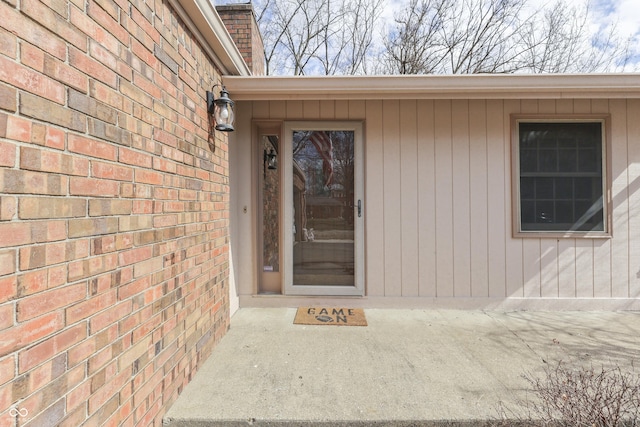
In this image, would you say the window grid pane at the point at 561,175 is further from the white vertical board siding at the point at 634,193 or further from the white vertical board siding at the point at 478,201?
the white vertical board siding at the point at 478,201

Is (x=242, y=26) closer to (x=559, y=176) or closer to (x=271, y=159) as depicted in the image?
(x=271, y=159)

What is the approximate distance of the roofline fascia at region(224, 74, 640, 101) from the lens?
9.29ft

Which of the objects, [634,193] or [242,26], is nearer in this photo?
[634,193]

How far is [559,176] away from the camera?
10.8 ft

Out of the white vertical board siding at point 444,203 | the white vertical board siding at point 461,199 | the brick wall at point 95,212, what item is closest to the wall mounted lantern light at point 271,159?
the brick wall at point 95,212

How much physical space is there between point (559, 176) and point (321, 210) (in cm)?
275

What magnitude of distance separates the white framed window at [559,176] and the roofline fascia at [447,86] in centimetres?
43

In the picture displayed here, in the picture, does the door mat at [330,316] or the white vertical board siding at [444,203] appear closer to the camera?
the door mat at [330,316]

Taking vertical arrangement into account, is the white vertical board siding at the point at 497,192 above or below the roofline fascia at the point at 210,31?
below

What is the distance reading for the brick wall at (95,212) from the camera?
93 cm

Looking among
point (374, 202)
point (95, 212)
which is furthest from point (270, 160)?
point (95, 212)

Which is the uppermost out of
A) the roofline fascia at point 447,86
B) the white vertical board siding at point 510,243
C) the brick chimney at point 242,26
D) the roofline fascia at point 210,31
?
the brick chimney at point 242,26

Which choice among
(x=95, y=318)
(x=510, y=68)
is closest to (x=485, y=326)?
(x=95, y=318)

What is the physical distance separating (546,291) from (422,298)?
1.39 m
